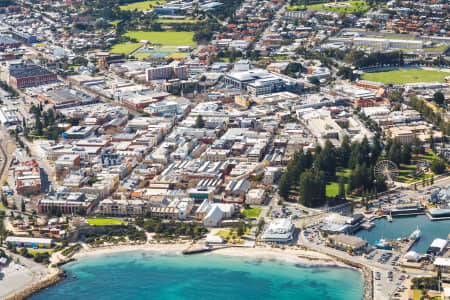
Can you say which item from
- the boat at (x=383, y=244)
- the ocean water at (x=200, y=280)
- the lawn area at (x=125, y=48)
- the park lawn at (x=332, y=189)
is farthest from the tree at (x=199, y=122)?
the lawn area at (x=125, y=48)

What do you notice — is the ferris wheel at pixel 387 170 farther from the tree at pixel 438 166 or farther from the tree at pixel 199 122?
the tree at pixel 199 122

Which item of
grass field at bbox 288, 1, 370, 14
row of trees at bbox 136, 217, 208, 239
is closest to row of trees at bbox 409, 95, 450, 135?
row of trees at bbox 136, 217, 208, 239

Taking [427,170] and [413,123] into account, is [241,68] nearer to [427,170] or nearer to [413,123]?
[413,123]


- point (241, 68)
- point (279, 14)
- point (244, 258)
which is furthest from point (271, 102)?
point (279, 14)

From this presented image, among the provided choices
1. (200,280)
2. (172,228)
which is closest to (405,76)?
(172,228)

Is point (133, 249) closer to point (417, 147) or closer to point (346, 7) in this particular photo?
point (417, 147)

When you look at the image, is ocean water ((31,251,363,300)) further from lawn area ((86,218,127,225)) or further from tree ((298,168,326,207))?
tree ((298,168,326,207))

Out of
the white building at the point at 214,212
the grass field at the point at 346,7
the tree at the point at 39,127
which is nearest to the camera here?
the white building at the point at 214,212
